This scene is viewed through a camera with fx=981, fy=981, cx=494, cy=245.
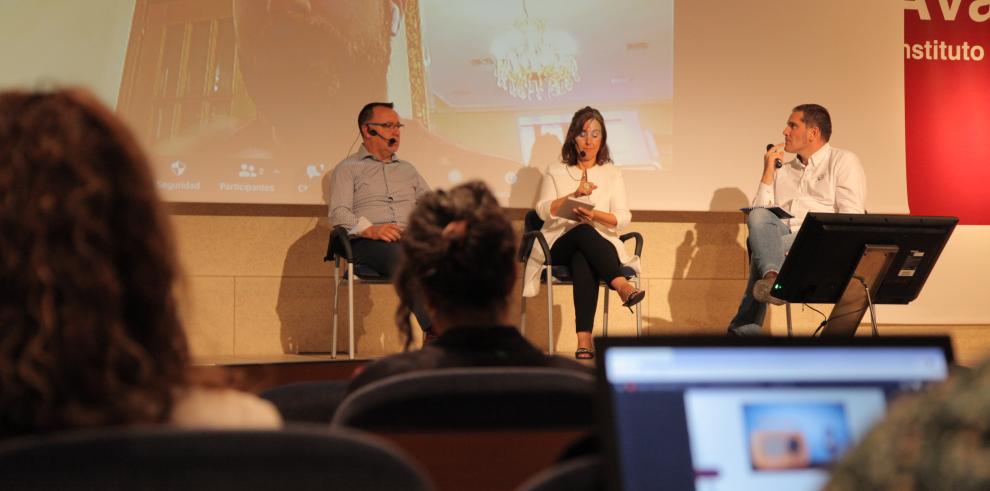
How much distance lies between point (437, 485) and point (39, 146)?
52cm

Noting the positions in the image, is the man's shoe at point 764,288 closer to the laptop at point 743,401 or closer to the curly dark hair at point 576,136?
the curly dark hair at point 576,136

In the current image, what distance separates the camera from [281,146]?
5320 mm

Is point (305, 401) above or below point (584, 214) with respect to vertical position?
below

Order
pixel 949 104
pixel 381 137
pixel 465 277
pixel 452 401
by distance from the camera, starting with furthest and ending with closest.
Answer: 1. pixel 949 104
2. pixel 381 137
3. pixel 465 277
4. pixel 452 401

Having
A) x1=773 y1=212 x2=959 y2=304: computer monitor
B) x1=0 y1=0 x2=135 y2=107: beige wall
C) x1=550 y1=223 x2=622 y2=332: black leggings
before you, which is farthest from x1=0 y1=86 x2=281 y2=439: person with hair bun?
x1=0 y1=0 x2=135 y2=107: beige wall

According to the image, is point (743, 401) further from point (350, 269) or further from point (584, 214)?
point (584, 214)

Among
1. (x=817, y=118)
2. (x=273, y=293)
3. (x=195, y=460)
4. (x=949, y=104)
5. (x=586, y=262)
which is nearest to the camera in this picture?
(x=195, y=460)

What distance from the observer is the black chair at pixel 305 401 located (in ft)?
4.77

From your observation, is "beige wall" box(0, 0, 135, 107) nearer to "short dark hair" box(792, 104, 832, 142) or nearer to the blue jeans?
the blue jeans

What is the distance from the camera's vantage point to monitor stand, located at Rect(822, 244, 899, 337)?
13.5 feet

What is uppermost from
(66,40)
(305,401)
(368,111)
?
(66,40)

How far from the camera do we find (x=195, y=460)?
611 millimetres

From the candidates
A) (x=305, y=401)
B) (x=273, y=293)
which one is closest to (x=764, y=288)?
(x=273, y=293)

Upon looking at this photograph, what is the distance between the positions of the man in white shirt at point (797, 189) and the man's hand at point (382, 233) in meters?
1.85
